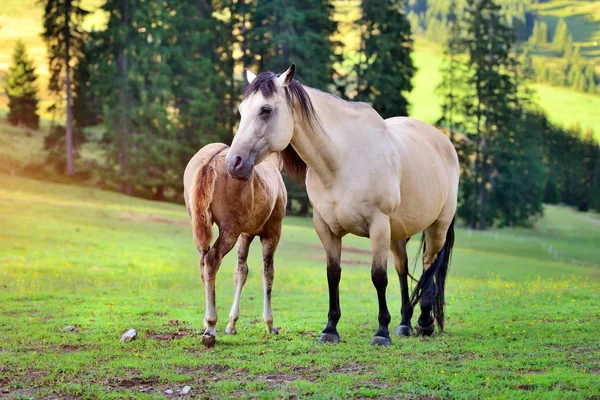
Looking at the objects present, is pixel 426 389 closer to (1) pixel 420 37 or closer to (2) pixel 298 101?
(2) pixel 298 101

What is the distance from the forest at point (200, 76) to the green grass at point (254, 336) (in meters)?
26.2

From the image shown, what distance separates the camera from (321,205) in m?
8.78

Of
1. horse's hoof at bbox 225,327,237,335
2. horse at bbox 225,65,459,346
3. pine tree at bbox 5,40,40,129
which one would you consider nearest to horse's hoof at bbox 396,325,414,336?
horse at bbox 225,65,459,346

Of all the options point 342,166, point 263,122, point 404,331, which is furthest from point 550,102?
point 263,122

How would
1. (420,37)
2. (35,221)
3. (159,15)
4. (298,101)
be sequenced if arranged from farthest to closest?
(420,37) → (159,15) → (35,221) → (298,101)

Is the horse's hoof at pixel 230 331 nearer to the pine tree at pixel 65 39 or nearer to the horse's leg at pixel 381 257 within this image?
the horse's leg at pixel 381 257

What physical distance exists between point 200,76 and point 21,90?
19.4 m

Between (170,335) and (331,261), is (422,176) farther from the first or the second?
(170,335)

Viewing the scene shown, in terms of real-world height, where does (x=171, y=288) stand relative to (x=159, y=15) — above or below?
below

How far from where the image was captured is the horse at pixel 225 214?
8.95 metres

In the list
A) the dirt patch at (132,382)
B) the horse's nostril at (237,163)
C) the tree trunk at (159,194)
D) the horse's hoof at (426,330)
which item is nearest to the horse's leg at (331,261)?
the horse's hoof at (426,330)

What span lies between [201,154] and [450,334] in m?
4.27

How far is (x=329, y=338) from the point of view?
8984mm

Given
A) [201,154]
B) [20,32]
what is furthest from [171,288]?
[20,32]
